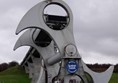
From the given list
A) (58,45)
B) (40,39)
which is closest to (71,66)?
(58,45)

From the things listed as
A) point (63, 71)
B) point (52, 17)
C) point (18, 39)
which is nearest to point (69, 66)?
point (63, 71)

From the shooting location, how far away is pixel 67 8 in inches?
1157

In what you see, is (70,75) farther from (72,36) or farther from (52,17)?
(52,17)

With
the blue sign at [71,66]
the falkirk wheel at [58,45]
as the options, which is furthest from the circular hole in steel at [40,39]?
the blue sign at [71,66]

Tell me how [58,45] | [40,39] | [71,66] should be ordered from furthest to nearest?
[40,39], [58,45], [71,66]

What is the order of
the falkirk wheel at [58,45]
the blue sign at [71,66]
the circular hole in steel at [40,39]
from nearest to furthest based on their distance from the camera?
the blue sign at [71,66] < the falkirk wheel at [58,45] < the circular hole in steel at [40,39]

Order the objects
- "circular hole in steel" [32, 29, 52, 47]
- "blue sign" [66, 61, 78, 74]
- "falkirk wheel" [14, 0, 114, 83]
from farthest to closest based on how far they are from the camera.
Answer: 1. "circular hole in steel" [32, 29, 52, 47]
2. "falkirk wheel" [14, 0, 114, 83]
3. "blue sign" [66, 61, 78, 74]

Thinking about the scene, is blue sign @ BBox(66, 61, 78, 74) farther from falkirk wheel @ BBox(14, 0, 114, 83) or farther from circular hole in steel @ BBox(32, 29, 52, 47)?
circular hole in steel @ BBox(32, 29, 52, 47)

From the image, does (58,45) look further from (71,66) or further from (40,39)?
(40,39)

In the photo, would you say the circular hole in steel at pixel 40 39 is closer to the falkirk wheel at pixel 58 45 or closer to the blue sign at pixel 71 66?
the falkirk wheel at pixel 58 45

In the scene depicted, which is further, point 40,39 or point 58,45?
point 40,39

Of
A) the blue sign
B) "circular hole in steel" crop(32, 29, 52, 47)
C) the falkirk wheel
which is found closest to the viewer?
the blue sign

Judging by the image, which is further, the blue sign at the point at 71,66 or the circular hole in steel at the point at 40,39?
the circular hole in steel at the point at 40,39

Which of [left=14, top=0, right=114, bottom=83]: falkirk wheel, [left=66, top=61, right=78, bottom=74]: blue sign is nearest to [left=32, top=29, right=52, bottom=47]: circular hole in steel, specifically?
[left=14, top=0, right=114, bottom=83]: falkirk wheel
